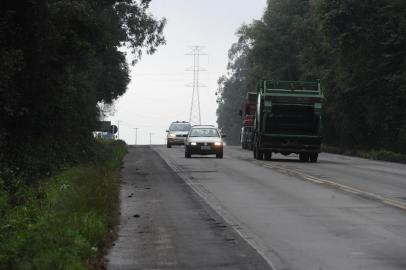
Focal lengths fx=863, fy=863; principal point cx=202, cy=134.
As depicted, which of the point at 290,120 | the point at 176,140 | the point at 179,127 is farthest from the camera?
the point at 179,127

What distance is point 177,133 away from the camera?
202 feet

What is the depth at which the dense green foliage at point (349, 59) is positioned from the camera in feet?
162

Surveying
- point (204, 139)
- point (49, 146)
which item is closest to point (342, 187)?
point (49, 146)

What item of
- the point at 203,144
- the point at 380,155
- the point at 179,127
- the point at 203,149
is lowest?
the point at 380,155

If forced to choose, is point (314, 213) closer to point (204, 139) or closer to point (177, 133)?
point (204, 139)

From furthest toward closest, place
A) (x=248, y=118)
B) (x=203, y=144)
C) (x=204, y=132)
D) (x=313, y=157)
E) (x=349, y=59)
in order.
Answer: (x=248, y=118) → (x=349, y=59) → (x=204, y=132) → (x=203, y=144) → (x=313, y=157)

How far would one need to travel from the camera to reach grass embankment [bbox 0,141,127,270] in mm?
9328

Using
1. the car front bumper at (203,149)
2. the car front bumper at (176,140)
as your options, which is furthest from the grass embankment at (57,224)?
the car front bumper at (176,140)

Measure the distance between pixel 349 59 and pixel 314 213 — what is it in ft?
127

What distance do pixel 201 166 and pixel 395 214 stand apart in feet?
56.4

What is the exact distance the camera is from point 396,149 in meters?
52.8

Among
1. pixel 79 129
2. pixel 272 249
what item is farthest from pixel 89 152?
pixel 272 249

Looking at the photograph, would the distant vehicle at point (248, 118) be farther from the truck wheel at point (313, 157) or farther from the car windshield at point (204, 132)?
the truck wheel at point (313, 157)

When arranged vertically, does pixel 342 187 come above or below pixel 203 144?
below
